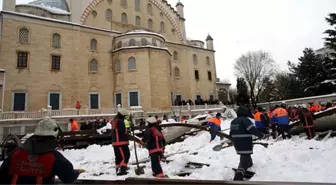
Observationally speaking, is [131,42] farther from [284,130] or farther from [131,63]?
[284,130]

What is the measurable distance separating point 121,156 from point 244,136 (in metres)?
3.33

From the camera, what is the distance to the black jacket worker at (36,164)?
7.70 ft

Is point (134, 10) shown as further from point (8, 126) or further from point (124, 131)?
point (124, 131)

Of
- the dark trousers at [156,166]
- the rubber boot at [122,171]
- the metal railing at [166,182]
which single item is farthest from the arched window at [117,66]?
the metal railing at [166,182]

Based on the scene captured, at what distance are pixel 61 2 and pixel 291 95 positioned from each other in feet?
125

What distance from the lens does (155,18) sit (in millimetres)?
35594

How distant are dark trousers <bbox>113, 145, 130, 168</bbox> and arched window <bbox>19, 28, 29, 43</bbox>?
79.6 feet

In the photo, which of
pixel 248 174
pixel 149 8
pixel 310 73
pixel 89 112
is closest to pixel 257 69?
pixel 310 73

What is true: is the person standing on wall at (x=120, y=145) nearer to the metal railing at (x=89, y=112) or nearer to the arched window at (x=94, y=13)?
the metal railing at (x=89, y=112)

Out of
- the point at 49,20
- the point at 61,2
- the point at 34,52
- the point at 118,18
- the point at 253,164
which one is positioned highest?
the point at 61,2

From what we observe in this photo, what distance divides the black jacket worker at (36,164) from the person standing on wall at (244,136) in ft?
13.2

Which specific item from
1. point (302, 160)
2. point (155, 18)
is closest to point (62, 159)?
point (302, 160)

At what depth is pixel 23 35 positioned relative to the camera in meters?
25.0

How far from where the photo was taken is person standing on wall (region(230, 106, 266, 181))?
17.8ft
